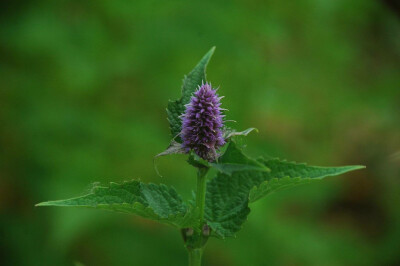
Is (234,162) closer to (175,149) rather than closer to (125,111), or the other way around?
(175,149)

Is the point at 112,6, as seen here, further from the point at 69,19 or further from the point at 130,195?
the point at 130,195

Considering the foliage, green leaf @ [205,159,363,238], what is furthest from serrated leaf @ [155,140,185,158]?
green leaf @ [205,159,363,238]

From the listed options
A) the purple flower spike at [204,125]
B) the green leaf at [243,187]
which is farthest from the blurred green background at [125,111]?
the purple flower spike at [204,125]

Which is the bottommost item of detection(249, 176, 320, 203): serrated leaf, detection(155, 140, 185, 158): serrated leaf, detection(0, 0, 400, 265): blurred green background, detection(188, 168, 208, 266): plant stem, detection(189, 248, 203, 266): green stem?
detection(189, 248, 203, 266): green stem

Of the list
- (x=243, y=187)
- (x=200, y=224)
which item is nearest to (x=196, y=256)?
(x=200, y=224)

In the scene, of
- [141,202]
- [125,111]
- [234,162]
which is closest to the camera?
[234,162]

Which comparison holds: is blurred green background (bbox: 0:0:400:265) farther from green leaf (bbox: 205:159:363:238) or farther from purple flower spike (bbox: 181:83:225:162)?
purple flower spike (bbox: 181:83:225:162)

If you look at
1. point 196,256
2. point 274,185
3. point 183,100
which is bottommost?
point 196,256

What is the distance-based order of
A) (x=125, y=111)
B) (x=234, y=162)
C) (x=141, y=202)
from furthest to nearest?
(x=125, y=111), (x=141, y=202), (x=234, y=162)
